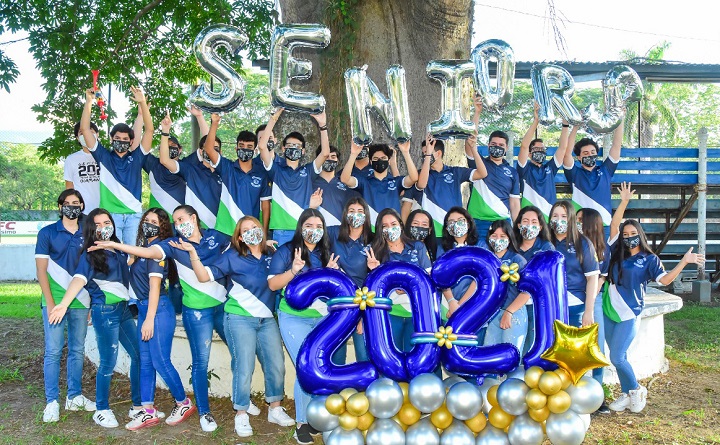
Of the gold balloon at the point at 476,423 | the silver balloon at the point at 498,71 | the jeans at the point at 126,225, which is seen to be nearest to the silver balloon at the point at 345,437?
the gold balloon at the point at 476,423

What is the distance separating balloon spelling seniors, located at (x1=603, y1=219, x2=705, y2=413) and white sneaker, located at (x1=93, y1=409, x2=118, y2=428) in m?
4.08

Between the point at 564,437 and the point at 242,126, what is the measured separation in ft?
123

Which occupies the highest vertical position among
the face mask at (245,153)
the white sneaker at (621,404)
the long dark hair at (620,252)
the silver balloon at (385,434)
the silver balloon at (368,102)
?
the silver balloon at (368,102)

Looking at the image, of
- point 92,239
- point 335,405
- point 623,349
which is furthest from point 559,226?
point 92,239

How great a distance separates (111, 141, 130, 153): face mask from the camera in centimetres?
660

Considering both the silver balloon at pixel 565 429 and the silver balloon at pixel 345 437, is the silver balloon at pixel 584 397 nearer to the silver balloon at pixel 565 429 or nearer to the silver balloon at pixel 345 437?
the silver balloon at pixel 565 429

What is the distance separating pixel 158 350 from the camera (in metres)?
5.48

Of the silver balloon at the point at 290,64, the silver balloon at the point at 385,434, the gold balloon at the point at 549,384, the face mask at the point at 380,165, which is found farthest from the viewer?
the face mask at the point at 380,165

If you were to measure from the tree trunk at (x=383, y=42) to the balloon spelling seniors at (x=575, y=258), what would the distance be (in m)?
2.28

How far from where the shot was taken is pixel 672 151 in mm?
12680

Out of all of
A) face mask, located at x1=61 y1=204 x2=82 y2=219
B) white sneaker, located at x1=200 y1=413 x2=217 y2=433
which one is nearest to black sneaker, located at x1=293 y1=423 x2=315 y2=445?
white sneaker, located at x1=200 y1=413 x2=217 y2=433

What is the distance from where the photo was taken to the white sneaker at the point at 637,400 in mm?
5984

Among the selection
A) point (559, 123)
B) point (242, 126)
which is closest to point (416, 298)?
point (559, 123)

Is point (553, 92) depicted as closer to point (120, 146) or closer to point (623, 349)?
point (623, 349)
